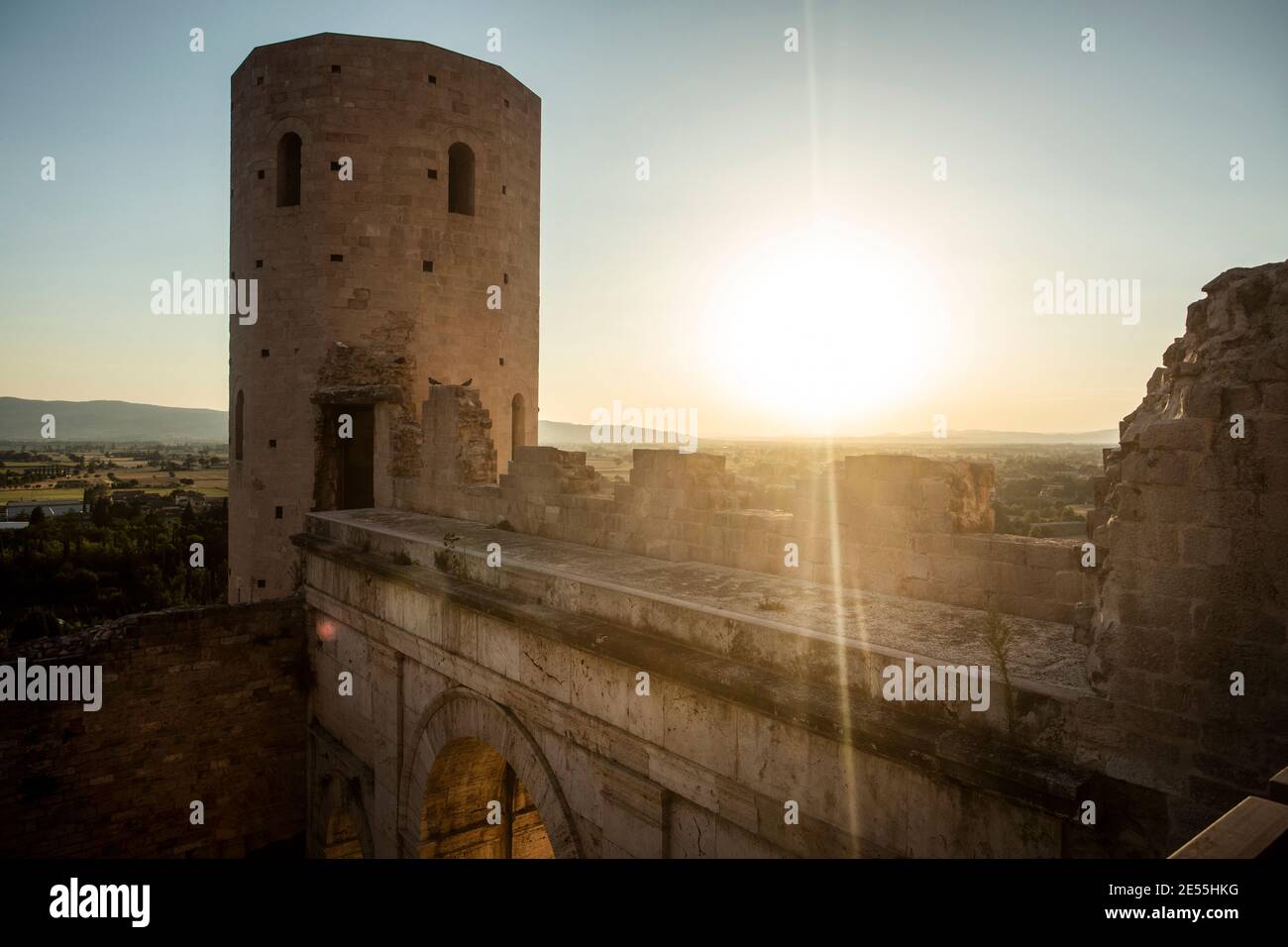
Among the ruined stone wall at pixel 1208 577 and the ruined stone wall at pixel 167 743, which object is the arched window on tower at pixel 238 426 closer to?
the ruined stone wall at pixel 167 743

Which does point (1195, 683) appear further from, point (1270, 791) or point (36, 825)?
point (36, 825)

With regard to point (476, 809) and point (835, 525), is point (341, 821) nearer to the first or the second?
point (476, 809)

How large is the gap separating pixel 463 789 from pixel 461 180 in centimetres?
1147

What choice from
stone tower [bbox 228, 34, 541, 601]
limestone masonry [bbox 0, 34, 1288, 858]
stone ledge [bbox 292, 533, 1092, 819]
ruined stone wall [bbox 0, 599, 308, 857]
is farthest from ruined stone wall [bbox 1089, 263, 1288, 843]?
stone tower [bbox 228, 34, 541, 601]

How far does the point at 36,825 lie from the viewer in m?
9.05

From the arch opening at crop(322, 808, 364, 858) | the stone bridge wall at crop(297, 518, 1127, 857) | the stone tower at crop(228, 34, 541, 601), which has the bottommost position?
the arch opening at crop(322, 808, 364, 858)

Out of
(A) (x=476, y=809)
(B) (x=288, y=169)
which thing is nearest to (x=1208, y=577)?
(A) (x=476, y=809)

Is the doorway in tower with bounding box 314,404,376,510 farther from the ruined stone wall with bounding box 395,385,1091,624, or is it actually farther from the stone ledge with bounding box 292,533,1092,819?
the stone ledge with bounding box 292,533,1092,819

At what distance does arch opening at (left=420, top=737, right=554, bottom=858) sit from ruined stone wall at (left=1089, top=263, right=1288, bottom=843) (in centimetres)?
561

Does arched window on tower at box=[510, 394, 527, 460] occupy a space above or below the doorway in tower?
above

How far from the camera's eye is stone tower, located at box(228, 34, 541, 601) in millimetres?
13727

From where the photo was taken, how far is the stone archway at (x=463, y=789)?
267 inches

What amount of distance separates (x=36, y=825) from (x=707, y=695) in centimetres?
921
